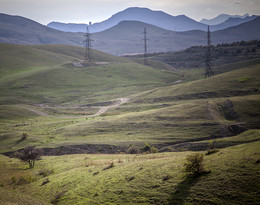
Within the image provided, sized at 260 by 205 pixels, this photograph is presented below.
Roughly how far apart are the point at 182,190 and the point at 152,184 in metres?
2.71

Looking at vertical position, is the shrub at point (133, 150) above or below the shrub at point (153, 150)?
below

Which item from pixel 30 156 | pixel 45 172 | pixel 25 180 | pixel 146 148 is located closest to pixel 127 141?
pixel 146 148

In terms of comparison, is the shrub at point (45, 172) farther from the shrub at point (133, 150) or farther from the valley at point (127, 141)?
the shrub at point (133, 150)

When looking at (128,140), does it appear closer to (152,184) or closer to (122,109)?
(152,184)

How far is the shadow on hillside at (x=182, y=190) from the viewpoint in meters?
15.3

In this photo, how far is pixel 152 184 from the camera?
18.0 metres

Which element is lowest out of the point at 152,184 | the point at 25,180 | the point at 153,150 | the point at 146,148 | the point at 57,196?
the point at 25,180

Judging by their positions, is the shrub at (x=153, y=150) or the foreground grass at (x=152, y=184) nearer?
the foreground grass at (x=152, y=184)

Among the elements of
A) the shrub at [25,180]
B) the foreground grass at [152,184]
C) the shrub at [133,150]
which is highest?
the foreground grass at [152,184]

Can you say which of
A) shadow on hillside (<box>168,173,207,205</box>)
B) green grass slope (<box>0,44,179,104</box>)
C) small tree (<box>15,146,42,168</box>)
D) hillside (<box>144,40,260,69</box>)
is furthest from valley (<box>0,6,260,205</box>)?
hillside (<box>144,40,260,69</box>)

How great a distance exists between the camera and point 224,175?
16031 millimetres

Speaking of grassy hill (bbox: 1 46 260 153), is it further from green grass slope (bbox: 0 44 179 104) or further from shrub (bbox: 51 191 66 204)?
shrub (bbox: 51 191 66 204)

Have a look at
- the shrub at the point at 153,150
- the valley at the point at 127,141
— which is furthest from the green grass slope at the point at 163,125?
the shrub at the point at 153,150

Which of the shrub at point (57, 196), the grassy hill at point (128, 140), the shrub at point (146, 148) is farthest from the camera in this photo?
the shrub at point (146, 148)
